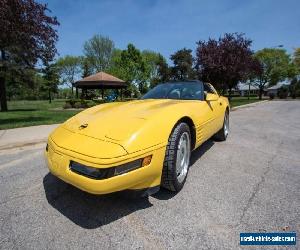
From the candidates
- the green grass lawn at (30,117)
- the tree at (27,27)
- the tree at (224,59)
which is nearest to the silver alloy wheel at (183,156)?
the green grass lawn at (30,117)

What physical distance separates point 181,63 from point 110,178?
5396 centimetres

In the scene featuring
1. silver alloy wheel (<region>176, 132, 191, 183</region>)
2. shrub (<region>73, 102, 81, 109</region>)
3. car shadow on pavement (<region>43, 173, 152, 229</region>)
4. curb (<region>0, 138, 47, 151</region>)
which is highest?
silver alloy wheel (<region>176, 132, 191, 183</region>)

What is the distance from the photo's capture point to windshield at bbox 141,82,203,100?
13.1 ft

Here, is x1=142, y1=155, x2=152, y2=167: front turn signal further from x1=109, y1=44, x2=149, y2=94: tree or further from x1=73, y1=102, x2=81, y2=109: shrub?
x1=109, y1=44, x2=149, y2=94: tree

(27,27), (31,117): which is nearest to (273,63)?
(31,117)

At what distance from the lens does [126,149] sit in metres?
2.15

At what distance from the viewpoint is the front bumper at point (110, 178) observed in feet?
6.73

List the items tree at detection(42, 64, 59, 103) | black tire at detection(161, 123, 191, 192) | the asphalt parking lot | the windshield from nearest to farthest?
1. the asphalt parking lot
2. black tire at detection(161, 123, 191, 192)
3. the windshield
4. tree at detection(42, 64, 59, 103)

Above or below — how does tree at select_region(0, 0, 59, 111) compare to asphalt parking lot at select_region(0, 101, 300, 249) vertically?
above

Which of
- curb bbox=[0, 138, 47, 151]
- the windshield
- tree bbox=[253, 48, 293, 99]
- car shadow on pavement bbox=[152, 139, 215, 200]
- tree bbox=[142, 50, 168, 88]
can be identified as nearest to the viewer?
car shadow on pavement bbox=[152, 139, 215, 200]

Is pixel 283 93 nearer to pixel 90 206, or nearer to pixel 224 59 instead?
pixel 224 59

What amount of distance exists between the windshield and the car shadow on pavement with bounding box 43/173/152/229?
196 centimetres

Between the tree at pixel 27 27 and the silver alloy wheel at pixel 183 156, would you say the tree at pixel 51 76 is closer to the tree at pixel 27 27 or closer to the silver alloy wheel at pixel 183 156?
the tree at pixel 27 27

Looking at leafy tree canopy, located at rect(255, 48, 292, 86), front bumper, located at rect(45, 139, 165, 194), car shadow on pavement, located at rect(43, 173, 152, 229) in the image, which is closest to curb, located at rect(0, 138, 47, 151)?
car shadow on pavement, located at rect(43, 173, 152, 229)
